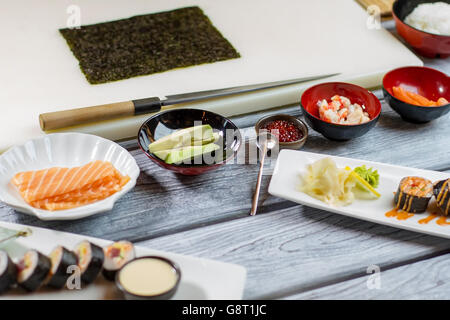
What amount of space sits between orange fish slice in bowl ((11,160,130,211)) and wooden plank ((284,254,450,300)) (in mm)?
621

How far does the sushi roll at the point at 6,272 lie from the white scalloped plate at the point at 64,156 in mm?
261

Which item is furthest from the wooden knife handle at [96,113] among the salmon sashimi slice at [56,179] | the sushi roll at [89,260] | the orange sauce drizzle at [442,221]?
the orange sauce drizzle at [442,221]

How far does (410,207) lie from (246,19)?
53.4 inches

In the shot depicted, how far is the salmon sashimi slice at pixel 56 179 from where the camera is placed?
159 cm

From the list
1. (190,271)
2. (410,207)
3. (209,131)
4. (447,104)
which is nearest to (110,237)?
(190,271)

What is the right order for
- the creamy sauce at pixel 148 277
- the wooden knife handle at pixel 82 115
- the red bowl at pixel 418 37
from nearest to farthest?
the creamy sauce at pixel 148 277, the wooden knife handle at pixel 82 115, the red bowl at pixel 418 37

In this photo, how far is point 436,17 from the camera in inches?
95.6

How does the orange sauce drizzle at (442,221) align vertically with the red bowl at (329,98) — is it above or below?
below

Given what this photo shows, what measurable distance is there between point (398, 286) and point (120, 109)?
1070 mm

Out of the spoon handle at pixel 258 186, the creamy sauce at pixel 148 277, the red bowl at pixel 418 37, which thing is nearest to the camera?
the creamy sauce at pixel 148 277

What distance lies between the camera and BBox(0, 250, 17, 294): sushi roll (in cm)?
132

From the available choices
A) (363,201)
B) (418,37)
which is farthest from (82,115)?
(418,37)

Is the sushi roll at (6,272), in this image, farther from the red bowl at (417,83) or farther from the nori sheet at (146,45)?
the red bowl at (417,83)
